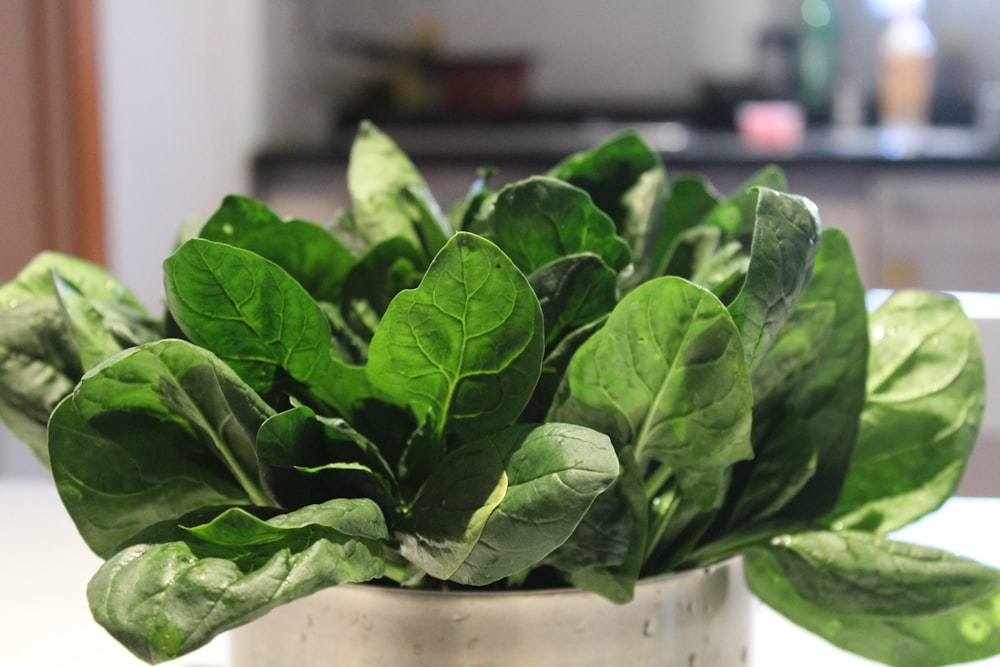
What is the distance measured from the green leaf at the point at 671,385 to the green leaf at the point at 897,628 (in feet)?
0.20

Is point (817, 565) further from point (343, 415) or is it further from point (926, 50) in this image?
point (926, 50)

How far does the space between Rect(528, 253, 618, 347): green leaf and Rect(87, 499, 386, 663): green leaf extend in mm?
67

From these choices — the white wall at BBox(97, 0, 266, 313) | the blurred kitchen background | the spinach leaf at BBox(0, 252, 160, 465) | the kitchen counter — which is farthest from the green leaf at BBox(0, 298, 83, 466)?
the kitchen counter

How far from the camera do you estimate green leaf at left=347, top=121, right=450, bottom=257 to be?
0.33 m

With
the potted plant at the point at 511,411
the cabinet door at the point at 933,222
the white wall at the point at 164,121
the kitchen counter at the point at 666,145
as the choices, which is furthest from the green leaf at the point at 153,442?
the cabinet door at the point at 933,222

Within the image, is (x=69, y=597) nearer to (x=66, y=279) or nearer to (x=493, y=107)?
(x=66, y=279)

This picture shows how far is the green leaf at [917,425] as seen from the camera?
317 millimetres

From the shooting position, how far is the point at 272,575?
203 millimetres

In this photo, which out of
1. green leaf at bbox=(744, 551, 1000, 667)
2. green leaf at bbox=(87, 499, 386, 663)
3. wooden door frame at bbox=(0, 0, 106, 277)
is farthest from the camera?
wooden door frame at bbox=(0, 0, 106, 277)

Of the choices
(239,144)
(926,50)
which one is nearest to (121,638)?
(239,144)

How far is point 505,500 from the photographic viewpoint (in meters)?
0.22

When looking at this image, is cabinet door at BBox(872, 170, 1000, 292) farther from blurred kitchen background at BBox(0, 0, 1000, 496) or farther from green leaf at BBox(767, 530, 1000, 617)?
green leaf at BBox(767, 530, 1000, 617)

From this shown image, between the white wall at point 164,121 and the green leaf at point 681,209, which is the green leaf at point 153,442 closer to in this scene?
the green leaf at point 681,209

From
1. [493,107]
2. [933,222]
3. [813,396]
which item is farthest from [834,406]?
[493,107]
